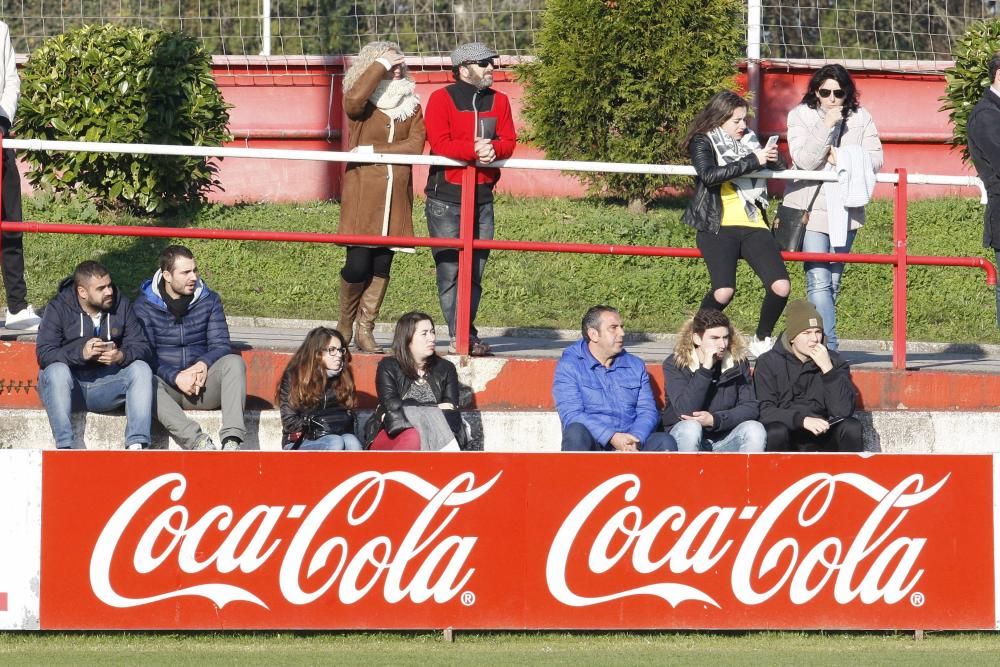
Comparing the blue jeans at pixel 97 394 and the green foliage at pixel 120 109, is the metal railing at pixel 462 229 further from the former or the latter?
the green foliage at pixel 120 109

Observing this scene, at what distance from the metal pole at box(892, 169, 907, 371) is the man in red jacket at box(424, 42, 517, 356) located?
7.20ft

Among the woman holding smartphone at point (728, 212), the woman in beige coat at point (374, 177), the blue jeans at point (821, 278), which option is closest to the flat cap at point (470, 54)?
the woman in beige coat at point (374, 177)

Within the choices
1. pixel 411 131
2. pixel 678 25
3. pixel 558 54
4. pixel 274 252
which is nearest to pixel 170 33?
pixel 274 252

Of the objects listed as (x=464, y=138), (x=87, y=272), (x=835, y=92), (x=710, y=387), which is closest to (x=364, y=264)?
(x=464, y=138)

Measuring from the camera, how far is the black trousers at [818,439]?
852cm

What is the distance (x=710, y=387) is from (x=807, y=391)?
0.53 m

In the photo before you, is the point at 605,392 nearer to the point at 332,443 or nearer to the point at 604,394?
the point at 604,394

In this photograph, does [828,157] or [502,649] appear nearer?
[502,649]

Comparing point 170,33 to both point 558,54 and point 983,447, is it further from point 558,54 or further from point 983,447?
point 983,447

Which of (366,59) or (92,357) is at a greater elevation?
(366,59)

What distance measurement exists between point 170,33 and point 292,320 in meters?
4.58

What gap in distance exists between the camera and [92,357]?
841cm

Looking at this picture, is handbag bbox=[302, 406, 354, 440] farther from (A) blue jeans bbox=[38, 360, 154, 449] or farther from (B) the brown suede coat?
(B) the brown suede coat

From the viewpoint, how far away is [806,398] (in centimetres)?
872
